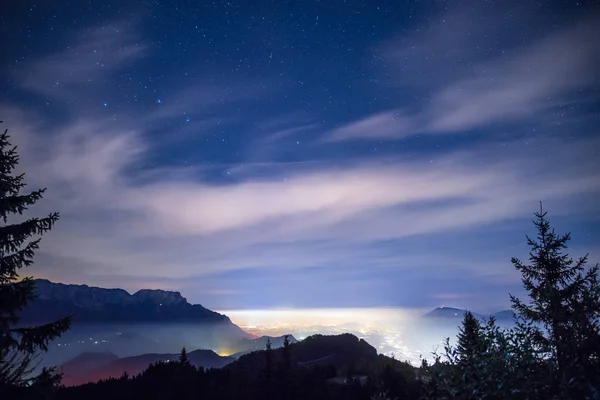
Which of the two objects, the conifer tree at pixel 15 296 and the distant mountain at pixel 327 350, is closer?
the conifer tree at pixel 15 296

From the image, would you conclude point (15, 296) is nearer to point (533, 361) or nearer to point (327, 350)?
point (533, 361)

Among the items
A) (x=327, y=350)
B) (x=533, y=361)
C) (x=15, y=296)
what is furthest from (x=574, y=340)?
(x=327, y=350)

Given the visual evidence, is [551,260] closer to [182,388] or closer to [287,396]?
[287,396]

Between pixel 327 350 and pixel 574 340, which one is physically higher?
pixel 574 340

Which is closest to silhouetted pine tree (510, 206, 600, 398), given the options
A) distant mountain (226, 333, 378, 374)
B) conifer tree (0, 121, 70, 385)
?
conifer tree (0, 121, 70, 385)

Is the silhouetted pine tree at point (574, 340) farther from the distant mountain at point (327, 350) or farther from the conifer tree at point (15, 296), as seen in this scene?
the distant mountain at point (327, 350)

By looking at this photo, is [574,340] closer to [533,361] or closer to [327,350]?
[533,361]

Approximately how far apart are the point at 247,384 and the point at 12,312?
1844cm

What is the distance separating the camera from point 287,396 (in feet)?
73.5

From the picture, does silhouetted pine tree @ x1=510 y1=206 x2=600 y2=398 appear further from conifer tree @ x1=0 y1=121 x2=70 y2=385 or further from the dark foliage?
conifer tree @ x1=0 y1=121 x2=70 y2=385

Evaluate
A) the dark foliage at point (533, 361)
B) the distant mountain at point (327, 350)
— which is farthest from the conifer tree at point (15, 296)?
the distant mountain at point (327, 350)

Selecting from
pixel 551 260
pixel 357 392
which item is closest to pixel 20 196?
pixel 357 392

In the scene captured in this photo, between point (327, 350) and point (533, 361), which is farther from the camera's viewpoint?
point (327, 350)

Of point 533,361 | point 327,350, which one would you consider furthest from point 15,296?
point 327,350
